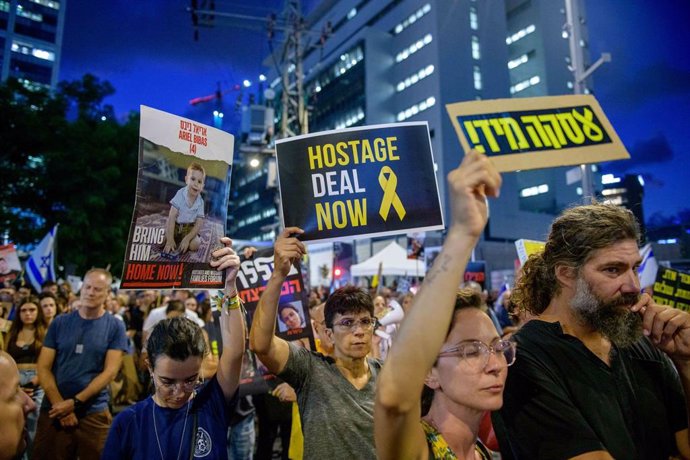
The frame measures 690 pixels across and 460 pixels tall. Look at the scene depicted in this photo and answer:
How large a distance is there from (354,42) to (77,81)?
36481mm

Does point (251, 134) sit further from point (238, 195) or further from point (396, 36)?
point (238, 195)

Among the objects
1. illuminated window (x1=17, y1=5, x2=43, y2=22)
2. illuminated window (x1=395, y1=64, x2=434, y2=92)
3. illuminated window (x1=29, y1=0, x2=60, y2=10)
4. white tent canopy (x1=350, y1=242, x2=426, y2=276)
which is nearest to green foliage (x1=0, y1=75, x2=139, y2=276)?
white tent canopy (x1=350, y1=242, x2=426, y2=276)

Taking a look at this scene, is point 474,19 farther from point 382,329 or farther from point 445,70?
point 382,329

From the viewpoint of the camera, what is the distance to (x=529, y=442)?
79.4 inches

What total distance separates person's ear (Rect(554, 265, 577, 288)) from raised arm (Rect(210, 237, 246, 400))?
6.16 feet

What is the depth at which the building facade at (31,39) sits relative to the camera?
84.4 meters

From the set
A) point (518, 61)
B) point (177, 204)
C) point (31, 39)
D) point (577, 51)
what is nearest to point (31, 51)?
point (31, 39)

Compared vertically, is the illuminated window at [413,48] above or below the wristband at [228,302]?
above

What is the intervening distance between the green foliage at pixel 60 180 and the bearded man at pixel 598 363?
27.8 meters

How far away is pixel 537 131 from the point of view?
258 cm

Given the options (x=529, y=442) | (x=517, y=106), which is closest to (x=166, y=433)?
(x=529, y=442)

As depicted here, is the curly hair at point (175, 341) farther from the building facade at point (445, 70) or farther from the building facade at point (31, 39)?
the building facade at point (31, 39)

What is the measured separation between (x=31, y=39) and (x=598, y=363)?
4380 inches

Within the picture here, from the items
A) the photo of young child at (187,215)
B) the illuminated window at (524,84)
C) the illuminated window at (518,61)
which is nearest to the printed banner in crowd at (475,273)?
the photo of young child at (187,215)
